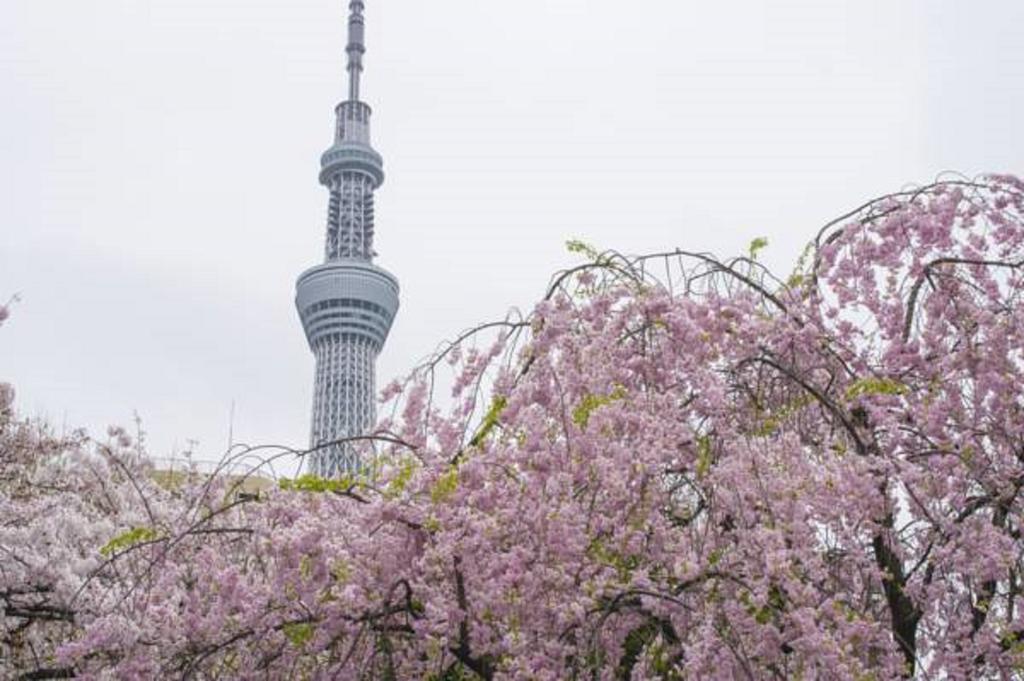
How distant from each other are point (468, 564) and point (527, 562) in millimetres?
285

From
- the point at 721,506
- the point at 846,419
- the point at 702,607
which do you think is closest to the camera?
the point at 702,607

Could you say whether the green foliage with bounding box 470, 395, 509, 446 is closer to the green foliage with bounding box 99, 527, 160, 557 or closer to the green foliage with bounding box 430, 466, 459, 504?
the green foliage with bounding box 430, 466, 459, 504

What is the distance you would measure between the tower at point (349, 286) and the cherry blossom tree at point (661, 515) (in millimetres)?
73542

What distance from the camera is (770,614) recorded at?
16.0 ft

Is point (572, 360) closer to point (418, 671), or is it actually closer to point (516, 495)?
point (516, 495)

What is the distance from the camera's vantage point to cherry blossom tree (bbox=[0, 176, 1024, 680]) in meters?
4.86

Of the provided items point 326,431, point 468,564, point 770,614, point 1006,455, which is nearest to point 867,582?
point 770,614

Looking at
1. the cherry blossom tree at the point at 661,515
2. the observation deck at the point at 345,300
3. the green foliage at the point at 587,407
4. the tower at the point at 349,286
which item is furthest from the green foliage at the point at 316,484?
the observation deck at the point at 345,300

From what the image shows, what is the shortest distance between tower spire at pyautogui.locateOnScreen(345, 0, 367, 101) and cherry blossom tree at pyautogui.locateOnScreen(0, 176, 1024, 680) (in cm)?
9608

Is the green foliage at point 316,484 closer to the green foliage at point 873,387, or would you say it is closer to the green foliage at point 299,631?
the green foliage at point 299,631

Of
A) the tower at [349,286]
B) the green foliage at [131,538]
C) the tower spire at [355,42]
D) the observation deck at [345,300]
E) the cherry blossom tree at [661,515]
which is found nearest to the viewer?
the cherry blossom tree at [661,515]

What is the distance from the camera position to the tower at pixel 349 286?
83.2 m

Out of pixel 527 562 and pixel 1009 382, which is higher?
pixel 1009 382

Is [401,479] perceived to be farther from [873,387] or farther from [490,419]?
[873,387]
